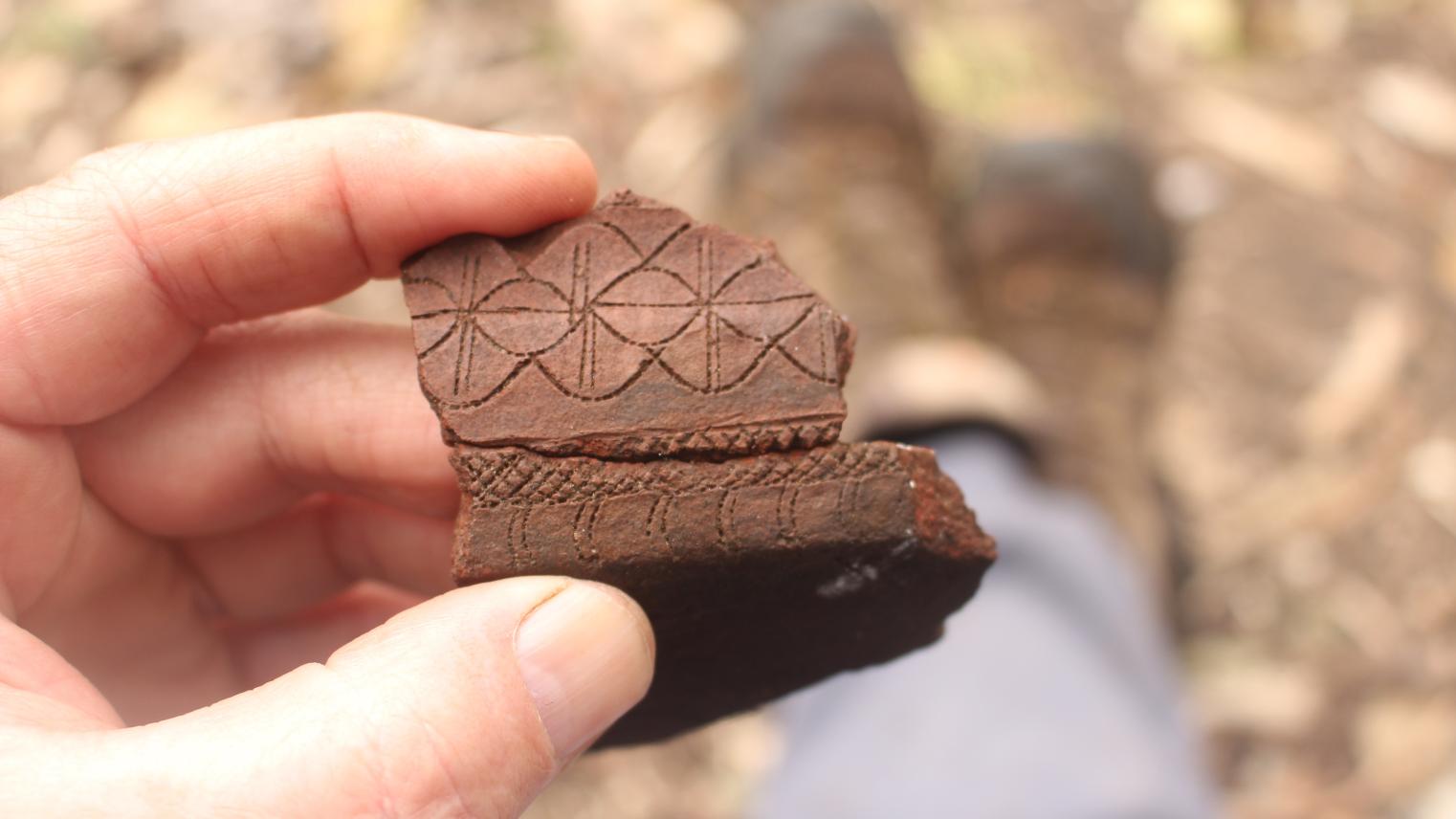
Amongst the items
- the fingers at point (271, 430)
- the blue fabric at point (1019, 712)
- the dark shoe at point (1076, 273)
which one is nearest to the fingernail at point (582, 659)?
the fingers at point (271, 430)

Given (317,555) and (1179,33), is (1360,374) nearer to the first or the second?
(1179,33)

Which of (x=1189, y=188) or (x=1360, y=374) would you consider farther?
(x=1189, y=188)

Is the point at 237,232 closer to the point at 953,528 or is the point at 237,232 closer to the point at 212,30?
the point at 953,528

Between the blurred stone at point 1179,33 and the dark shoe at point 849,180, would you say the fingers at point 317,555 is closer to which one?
the dark shoe at point 849,180

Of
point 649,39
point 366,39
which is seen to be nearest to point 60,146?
point 366,39

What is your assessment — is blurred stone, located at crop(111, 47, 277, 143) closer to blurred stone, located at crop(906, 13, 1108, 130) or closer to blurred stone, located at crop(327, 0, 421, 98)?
blurred stone, located at crop(327, 0, 421, 98)

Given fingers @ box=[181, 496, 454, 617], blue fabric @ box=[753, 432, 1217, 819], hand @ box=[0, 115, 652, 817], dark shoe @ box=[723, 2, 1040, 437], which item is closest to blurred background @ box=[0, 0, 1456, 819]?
dark shoe @ box=[723, 2, 1040, 437]
